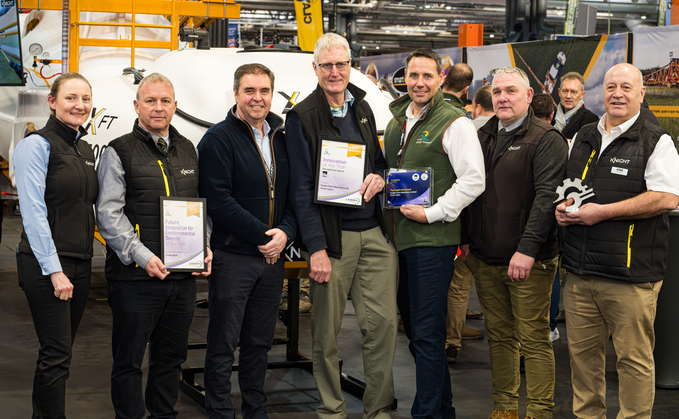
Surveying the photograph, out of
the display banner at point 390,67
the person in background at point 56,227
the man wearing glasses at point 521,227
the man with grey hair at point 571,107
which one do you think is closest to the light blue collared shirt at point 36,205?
the person in background at point 56,227

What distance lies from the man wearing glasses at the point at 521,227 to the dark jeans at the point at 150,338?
1421 mm

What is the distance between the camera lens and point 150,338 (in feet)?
9.79

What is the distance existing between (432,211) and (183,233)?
1.10 m

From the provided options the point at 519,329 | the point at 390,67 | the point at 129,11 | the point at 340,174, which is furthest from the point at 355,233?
the point at 390,67

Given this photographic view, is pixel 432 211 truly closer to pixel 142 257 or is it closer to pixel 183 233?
pixel 183 233

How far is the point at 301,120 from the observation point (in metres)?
3.00

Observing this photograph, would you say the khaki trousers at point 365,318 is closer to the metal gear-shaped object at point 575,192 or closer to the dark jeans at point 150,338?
the dark jeans at point 150,338

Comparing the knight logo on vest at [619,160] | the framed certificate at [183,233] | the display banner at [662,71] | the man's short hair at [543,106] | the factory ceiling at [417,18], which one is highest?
the factory ceiling at [417,18]

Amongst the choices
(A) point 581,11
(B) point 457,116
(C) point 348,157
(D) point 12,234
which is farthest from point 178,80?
(A) point 581,11

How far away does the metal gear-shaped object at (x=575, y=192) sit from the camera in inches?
115

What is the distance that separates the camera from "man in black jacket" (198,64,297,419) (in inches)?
116

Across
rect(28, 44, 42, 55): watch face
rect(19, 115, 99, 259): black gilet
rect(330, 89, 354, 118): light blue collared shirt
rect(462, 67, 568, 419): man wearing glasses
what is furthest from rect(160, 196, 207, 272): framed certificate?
rect(28, 44, 42, 55): watch face

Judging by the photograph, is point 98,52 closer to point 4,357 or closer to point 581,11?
point 4,357

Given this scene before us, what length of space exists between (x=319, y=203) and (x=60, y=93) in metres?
1.19
